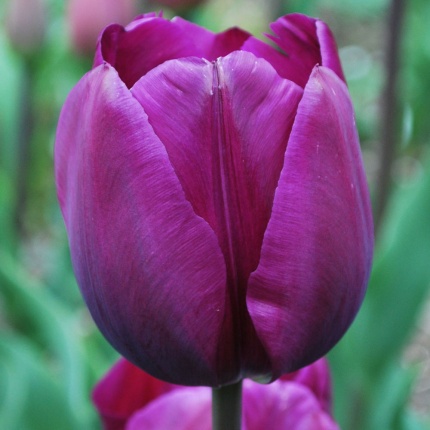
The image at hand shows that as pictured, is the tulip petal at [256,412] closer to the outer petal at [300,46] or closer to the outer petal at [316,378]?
the outer petal at [316,378]

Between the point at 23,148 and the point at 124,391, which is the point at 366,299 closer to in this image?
the point at 124,391

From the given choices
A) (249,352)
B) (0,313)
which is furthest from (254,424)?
(0,313)

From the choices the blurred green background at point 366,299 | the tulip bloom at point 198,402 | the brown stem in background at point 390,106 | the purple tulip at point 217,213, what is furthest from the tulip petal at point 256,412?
the brown stem in background at point 390,106

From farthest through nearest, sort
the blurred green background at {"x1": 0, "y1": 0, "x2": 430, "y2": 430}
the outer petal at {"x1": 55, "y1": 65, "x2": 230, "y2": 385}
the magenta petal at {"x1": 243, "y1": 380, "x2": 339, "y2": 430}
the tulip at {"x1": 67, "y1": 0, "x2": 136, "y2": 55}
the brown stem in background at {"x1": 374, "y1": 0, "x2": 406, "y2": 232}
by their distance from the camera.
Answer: the tulip at {"x1": 67, "y1": 0, "x2": 136, "y2": 55}, the brown stem in background at {"x1": 374, "y1": 0, "x2": 406, "y2": 232}, the blurred green background at {"x1": 0, "y1": 0, "x2": 430, "y2": 430}, the magenta petal at {"x1": 243, "y1": 380, "x2": 339, "y2": 430}, the outer petal at {"x1": 55, "y1": 65, "x2": 230, "y2": 385}

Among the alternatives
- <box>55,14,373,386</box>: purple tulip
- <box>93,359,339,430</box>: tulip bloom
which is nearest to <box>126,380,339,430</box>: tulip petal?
<box>93,359,339,430</box>: tulip bloom

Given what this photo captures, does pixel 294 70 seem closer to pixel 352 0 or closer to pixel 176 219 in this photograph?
pixel 176 219

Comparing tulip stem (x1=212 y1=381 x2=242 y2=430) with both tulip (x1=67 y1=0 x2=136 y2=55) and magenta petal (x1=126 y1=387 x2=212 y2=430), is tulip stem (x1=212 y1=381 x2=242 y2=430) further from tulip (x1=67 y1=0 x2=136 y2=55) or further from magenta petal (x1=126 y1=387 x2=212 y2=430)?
tulip (x1=67 y1=0 x2=136 y2=55)
